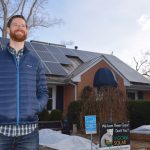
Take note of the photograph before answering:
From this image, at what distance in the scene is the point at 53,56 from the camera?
23.4 meters

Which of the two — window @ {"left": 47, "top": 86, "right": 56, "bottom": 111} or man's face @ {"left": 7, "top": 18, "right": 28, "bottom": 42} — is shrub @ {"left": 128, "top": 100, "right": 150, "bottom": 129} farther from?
man's face @ {"left": 7, "top": 18, "right": 28, "bottom": 42}

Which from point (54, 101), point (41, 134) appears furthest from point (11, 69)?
point (54, 101)

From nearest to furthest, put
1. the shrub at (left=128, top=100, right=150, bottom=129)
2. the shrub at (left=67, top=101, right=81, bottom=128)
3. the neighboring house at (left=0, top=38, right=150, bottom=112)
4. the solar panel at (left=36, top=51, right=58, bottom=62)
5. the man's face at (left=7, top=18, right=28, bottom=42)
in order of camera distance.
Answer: the man's face at (left=7, top=18, right=28, bottom=42), the shrub at (left=128, top=100, right=150, bottom=129), the shrub at (left=67, top=101, right=81, bottom=128), the neighboring house at (left=0, top=38, right=150, bottom=112), the solar panel at (left=36, top=51, right=58, bottom=62)

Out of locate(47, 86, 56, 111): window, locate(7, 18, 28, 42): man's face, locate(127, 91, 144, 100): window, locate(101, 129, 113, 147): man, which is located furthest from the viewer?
→ locate(127, 91, 144, 100): window

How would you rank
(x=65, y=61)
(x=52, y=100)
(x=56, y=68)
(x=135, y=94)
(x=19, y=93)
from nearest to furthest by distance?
(x=19, y=93), (x=52, y=100), (x=56, y=68), (x=65, y=61), (x=135, y=94)

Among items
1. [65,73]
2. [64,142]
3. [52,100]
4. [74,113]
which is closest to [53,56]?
[65,73]

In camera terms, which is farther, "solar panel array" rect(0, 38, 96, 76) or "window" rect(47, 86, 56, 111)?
"solar panel array" rect(0, 38, 96, 76)

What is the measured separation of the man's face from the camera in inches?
137

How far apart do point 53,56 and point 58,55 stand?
2.44 ft

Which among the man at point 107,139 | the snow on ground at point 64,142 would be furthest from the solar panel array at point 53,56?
the man at point 107,139

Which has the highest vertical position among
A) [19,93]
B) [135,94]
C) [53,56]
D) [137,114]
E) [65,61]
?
[53,56]

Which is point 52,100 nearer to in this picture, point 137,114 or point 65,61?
point 65,61

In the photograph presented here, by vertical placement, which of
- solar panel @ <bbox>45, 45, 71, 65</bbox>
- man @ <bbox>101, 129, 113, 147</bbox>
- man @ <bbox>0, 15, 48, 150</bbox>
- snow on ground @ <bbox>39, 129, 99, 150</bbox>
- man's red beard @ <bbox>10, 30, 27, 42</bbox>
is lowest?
snow on ground @ <bbox>39, 129, 99, 150</bbox>

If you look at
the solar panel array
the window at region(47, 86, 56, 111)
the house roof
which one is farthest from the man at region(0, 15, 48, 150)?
the window at region(47, 86, 56, 111)
